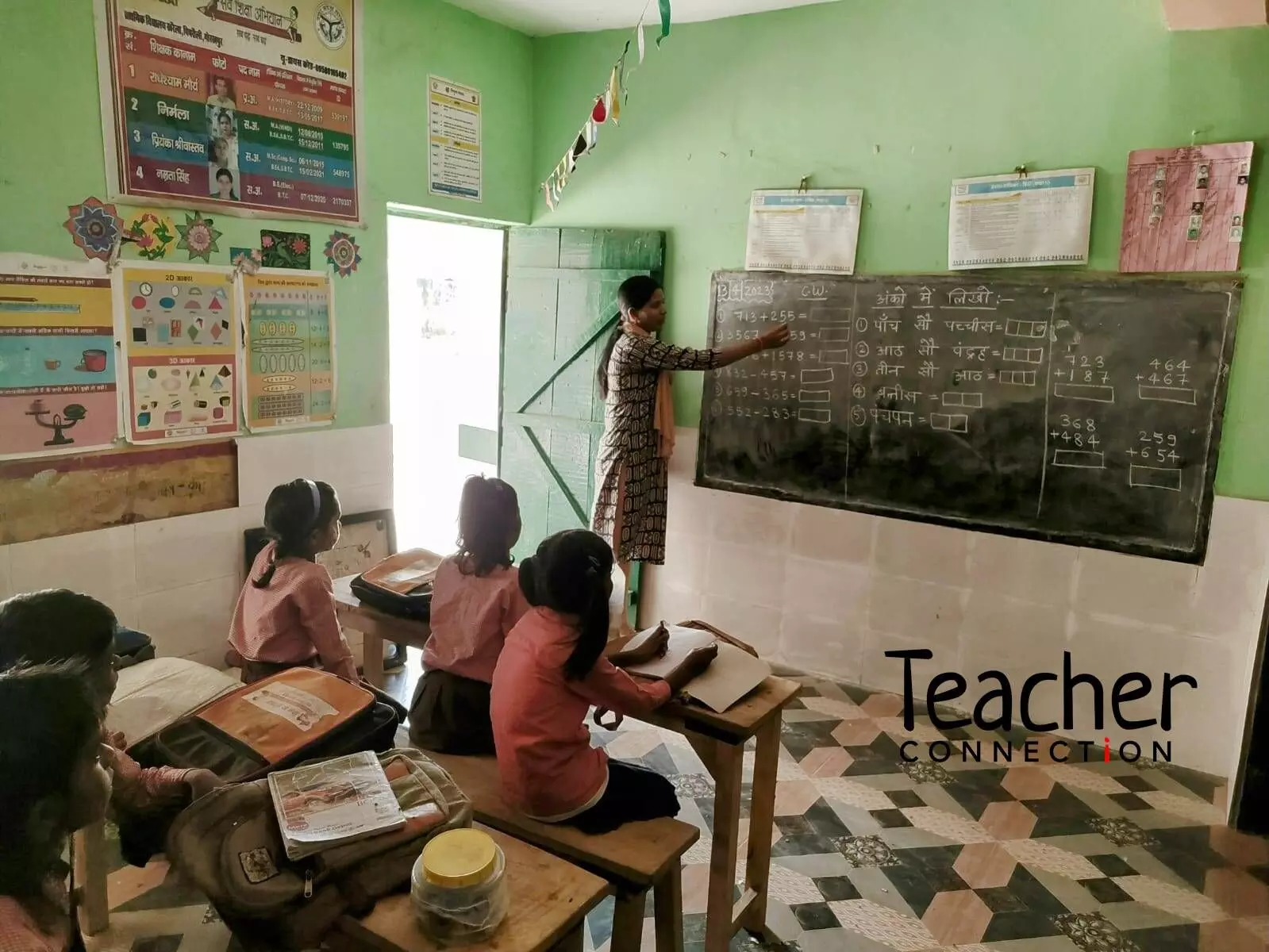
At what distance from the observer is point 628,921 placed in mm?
1702

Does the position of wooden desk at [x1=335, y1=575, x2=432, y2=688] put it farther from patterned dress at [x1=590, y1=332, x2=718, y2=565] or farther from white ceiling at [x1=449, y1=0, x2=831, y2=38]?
white ceiling at [x1=449, y1=0, x2=831, y2=38]

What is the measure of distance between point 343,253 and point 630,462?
4.76 feet

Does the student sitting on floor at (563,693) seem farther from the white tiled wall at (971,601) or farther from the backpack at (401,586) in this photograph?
the white tiled wall at (971,601)

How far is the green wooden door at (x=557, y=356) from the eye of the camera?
13.3 feet

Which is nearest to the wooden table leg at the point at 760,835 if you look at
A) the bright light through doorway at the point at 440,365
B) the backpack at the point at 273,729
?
the backpack at the point at 273,729

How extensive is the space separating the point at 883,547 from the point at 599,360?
1588 mm

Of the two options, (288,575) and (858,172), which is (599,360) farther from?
(288,575)

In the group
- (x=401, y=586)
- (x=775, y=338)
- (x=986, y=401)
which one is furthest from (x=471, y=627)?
(x=986, y=401)

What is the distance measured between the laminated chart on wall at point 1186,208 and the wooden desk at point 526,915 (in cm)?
282

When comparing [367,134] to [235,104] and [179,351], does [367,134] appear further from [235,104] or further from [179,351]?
[179,351]

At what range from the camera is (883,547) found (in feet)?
11.7

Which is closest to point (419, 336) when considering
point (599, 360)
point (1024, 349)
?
point (599, 360)

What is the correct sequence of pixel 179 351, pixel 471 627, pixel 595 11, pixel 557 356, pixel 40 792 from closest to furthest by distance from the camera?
pixel 40 792
pixel 471 627
pixel 179 351
pixel 595 11
pixel 557 356

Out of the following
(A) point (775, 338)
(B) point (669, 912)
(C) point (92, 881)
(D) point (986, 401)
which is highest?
(A) point (775, 338)
